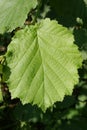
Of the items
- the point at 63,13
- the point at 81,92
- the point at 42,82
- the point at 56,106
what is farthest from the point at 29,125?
the point at 42,82

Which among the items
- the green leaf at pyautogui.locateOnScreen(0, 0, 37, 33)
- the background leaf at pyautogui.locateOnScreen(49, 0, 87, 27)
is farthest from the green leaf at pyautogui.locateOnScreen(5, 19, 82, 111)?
the background leaf at pyautogui.locateOnScreen(49, 0, 87, 27)

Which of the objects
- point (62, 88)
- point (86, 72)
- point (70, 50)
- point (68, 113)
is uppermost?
point (70, 50)

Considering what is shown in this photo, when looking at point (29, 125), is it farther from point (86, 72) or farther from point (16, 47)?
point (16, 47)

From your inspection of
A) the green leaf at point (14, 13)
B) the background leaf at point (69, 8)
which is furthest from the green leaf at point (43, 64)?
the background leaf at point (69, 8)

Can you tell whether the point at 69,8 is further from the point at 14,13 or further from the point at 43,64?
the point at 43,64

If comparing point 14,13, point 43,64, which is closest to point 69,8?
point 14,13

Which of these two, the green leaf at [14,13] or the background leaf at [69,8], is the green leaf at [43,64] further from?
the background leaf at [69,8]
